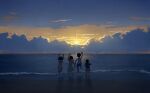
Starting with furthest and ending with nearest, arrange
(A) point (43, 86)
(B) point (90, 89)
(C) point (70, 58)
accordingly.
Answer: (C) point (70, 58), (A) point (43, 86), (B) point (90, 89)

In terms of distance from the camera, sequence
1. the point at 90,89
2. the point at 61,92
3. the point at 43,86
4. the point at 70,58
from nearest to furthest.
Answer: the point at 61,92 → the point at 90,89 → the point at 43,86 → the point at 70,58

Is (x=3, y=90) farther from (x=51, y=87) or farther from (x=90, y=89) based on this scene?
(x=90, y=89)

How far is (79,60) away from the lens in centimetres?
2839

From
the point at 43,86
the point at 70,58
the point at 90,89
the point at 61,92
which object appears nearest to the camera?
the point at 61,92

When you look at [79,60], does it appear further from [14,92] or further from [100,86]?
[14,92]

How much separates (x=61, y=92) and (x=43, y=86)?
2.84 metres

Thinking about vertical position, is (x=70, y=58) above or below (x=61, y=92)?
above

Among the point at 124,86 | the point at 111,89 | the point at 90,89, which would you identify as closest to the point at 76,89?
the point at 90,89

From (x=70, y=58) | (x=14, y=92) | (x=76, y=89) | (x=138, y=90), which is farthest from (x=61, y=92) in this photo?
(x=70, y=58)

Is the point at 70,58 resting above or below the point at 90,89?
above

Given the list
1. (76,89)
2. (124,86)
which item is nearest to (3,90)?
(76,89)

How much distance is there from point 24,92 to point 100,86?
5.28 meters

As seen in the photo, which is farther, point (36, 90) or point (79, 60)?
point (79, 60)

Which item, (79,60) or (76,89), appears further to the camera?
(79,60)
